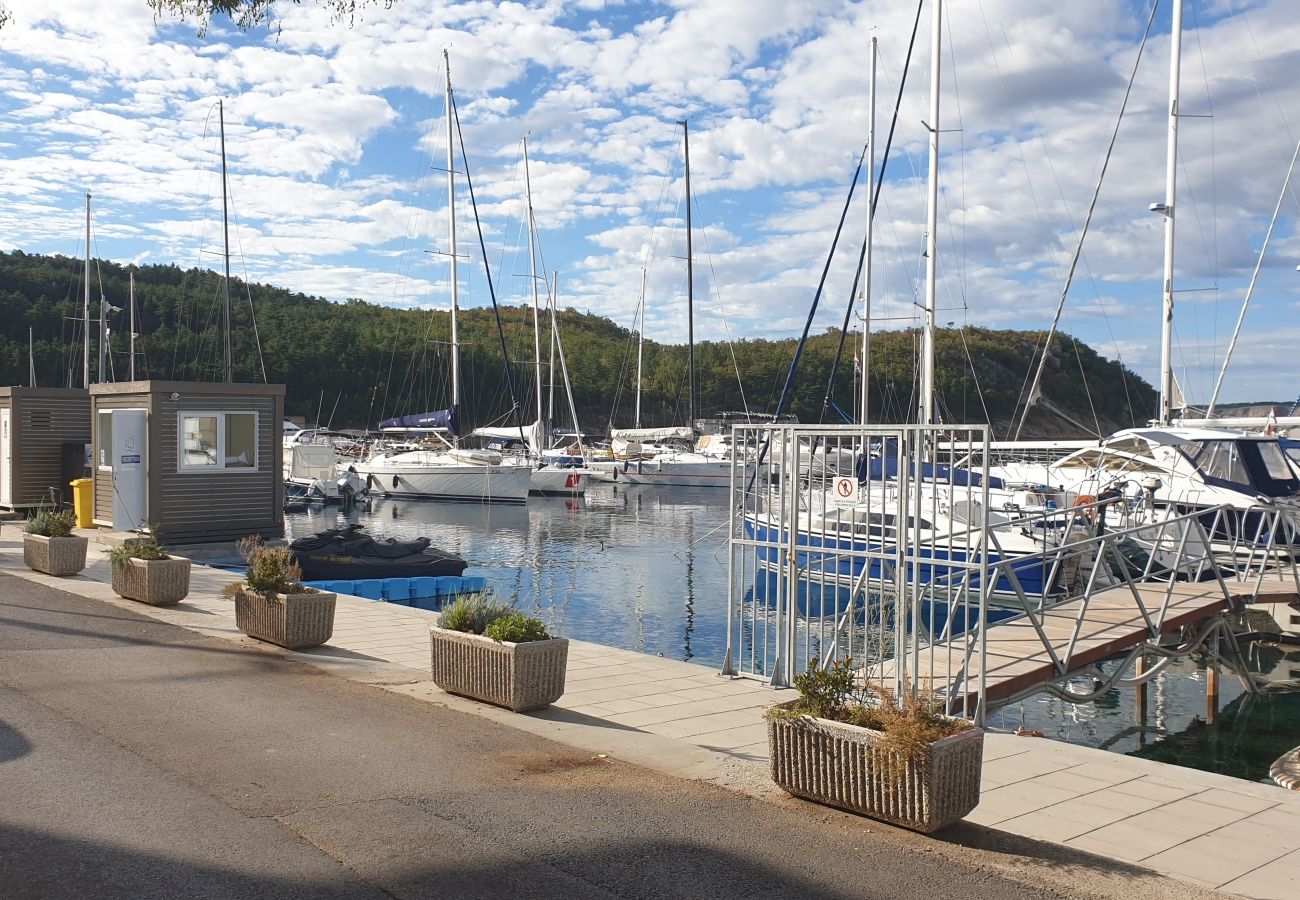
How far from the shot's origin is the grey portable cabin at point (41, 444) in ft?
79.4

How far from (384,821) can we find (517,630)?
2870 millimetres

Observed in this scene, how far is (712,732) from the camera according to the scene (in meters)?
8.27

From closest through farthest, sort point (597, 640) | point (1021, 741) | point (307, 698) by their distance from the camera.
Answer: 1. point (1021, 741)
2. point (307, 698)
3. point (597, 640)

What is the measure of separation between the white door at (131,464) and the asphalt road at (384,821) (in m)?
12.2

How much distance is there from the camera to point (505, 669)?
337 inches

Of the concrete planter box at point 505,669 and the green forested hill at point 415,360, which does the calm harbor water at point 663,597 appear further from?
the green forested hill at point 415,360

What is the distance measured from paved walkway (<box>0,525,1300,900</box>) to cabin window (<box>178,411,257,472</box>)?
9571 mm

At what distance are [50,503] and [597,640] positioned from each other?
14103 millimetres

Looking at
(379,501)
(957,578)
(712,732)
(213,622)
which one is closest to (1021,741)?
(712,732)

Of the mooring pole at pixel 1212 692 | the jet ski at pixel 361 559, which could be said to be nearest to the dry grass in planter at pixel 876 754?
the mooring pole at pixel 1212 692

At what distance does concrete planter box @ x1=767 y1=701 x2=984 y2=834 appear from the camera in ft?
19.0

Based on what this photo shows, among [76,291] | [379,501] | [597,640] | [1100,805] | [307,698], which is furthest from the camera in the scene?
[76,291]

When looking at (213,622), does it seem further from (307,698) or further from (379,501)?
Result: (379,501)

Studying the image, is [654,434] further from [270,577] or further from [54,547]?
[270,577]
